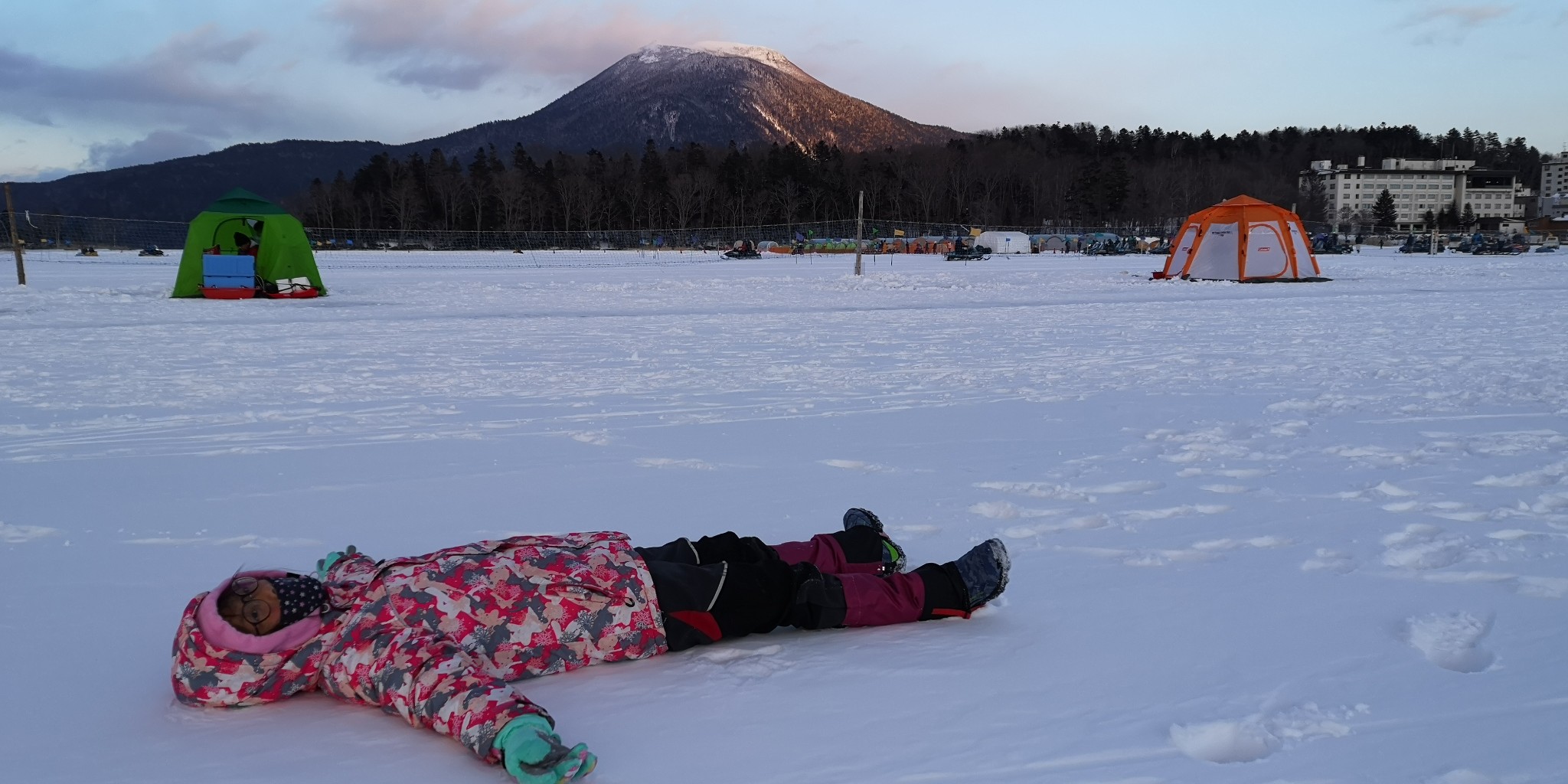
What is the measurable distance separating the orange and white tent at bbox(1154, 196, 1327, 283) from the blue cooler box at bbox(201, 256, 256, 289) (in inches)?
734

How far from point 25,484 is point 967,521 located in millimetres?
4026

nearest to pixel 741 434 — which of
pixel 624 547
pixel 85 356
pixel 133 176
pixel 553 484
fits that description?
pixel 553 484

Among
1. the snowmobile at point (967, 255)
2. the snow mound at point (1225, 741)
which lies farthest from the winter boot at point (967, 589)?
the snowmobile at point (967, 255)

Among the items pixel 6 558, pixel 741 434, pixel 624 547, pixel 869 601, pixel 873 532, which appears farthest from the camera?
pixel 741 434

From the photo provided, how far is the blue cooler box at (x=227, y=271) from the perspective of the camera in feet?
52.1

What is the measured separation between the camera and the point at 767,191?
8006cm

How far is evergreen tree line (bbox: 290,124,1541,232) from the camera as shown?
7781cm

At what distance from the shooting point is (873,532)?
2.97 m

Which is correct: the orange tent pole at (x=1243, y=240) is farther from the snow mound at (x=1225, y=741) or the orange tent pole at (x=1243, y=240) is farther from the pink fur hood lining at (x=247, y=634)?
the pink fur hood lining at (x=247, y=634)

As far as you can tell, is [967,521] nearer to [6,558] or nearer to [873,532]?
[873,532]

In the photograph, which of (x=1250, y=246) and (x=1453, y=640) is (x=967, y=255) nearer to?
(x=1250, y=246)

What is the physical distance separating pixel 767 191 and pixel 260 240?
213 ft

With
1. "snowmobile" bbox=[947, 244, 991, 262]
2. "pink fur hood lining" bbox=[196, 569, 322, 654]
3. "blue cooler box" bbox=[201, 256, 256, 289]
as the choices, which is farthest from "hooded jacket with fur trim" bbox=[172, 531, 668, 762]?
"snowmobile" bbox=[947, 244, 991, 262]

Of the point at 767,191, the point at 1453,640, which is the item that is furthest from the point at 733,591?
the point at 767,191
